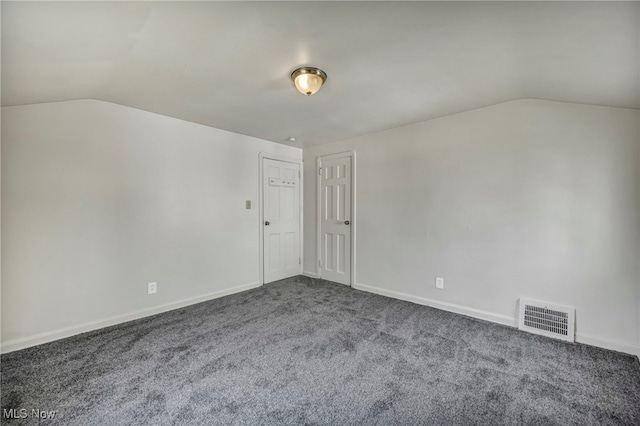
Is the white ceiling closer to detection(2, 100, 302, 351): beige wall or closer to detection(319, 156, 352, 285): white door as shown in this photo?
detection(2, 100, 302, 351): beige wall

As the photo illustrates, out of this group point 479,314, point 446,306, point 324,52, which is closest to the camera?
point 324,52

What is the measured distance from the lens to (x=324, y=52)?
1737 millimetres

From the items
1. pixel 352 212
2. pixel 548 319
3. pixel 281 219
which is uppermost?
pixel 352 212

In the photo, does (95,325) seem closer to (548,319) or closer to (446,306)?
(446,306)

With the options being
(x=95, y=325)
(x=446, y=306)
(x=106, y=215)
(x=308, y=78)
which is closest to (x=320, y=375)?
(x=446, y=306)

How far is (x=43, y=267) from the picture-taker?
2328mm

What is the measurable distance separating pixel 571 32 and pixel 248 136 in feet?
11.1

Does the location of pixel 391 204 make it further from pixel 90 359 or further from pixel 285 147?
pixel 90 359

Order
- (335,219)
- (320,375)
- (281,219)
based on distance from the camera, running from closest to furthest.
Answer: (320,375)
(335,219)
(281,219)

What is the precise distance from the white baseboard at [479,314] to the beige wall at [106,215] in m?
2.10

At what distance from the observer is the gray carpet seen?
154 centimetres

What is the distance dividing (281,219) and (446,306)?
2.65m

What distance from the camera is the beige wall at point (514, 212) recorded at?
7.29 feet

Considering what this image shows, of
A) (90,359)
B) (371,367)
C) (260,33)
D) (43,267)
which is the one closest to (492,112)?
(260,33)
